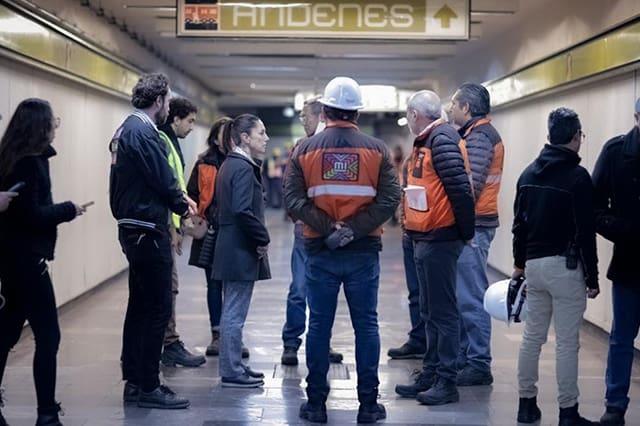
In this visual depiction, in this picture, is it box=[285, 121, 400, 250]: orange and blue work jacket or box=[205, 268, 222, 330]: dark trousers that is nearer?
box=[285, 121, 400, 250]: orange and blue work jacket

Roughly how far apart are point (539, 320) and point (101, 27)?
23.1 ft

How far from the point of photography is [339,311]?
9.80 metres

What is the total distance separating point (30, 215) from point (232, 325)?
5.65ft

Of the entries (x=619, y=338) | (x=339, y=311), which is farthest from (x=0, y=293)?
(x=339, y=311)

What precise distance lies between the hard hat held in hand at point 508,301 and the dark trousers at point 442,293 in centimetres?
27

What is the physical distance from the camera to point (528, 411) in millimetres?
5672

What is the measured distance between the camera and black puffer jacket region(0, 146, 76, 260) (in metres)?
5.13

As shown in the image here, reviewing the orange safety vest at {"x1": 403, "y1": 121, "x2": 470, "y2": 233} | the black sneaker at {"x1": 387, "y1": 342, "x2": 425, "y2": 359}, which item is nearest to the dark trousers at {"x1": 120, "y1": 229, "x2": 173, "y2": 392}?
the orange safety vest at {"x1": 403, "y1": 121, "x2": 470, "y2": 233}

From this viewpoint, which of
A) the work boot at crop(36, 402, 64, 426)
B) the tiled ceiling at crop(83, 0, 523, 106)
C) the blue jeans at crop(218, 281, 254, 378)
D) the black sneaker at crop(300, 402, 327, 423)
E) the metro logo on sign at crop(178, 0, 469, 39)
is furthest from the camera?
the tiled ceiling at crop(83, 0, 523, 106)

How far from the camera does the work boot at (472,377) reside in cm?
659

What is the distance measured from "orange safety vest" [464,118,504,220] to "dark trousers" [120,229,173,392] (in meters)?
2.08

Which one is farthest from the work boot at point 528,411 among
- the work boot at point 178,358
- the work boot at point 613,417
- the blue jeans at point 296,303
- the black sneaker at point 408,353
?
the work boot at point 178,358

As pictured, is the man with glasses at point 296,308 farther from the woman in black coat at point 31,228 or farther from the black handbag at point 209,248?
the woman in black coat at point 31,228

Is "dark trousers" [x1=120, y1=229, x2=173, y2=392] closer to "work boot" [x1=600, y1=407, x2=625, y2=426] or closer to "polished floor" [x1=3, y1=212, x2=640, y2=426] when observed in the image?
"polished floor" [x1=3, y1=212, x2=640, y2=426]
